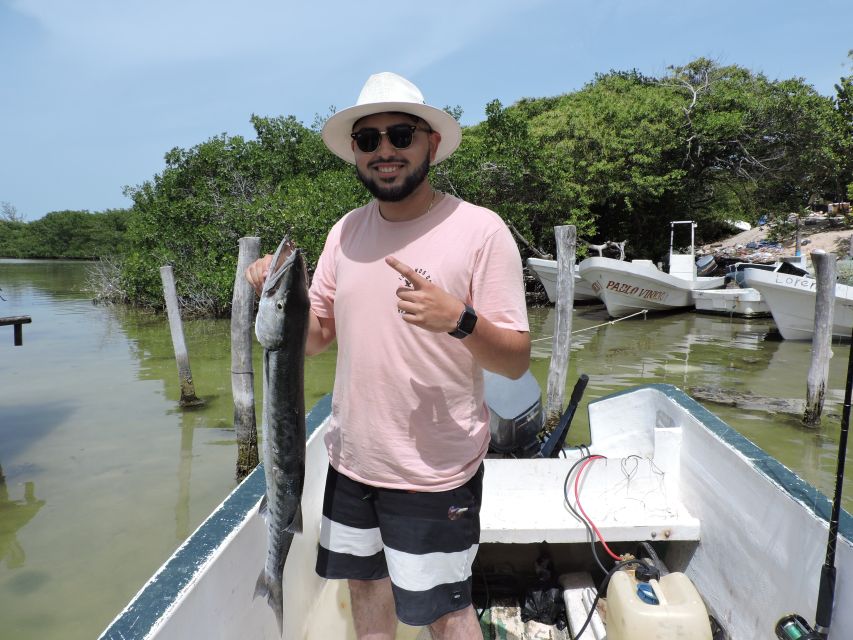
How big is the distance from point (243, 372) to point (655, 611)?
502cm

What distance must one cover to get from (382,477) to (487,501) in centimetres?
180


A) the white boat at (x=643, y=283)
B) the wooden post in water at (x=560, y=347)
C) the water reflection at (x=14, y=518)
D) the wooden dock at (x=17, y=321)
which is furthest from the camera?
the white boat at (x=643, y=283)

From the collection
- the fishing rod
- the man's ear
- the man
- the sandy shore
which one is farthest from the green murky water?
the sandy shore

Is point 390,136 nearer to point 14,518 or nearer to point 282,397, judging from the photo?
point 282,397

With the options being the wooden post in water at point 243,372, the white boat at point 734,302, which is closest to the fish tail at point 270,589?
the wooden post in water at point 243,372

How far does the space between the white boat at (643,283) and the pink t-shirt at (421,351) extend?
16558 mm

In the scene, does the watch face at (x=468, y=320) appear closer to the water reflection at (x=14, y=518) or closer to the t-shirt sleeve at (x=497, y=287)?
the t-shirt sleeve at (x=497, y=287)

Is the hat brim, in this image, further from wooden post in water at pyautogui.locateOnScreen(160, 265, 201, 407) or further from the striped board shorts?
wooden post in water at pyautogui.locateOnScreen(160, 265, 201, 407)

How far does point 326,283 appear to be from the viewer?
215 cm

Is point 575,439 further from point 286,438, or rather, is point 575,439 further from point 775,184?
point 775,184

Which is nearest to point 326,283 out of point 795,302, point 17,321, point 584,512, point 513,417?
point 584,512

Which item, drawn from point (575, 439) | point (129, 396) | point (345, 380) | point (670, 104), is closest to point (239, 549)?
point (345, 380)

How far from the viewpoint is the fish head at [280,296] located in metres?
1.66

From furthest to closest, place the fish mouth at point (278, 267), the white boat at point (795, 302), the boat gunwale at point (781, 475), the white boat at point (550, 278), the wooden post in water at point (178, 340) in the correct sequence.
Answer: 1. the white boat at point (550, 278)
2. the white boat at point (795, 302)
3. the wooden post in water at point (178, 340)
4. the boat gunwale at point (781, 475)
5. the fish mouth at point (278, 267)
